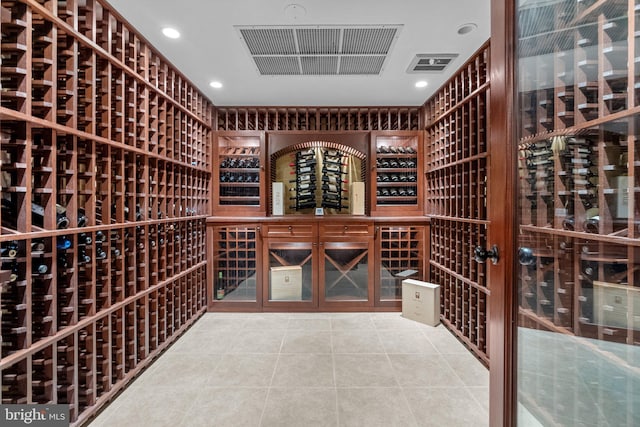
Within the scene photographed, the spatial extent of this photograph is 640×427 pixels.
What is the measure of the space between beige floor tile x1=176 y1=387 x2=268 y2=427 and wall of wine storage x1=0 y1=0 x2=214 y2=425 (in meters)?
0.61

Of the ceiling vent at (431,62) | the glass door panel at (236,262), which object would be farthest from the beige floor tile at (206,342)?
the ceiling vent at (431,62)

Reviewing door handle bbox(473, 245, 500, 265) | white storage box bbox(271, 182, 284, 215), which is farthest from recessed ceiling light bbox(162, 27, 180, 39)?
door handle bbox(473, 245, 500, 265)

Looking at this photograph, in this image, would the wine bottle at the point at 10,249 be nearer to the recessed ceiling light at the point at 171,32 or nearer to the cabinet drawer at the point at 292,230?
the recessed ceiling light at the point at 171,32

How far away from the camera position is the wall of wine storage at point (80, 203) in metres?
1.40

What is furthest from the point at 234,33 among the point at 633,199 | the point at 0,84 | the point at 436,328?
the point at 436,328

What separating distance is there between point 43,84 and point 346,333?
2959mm

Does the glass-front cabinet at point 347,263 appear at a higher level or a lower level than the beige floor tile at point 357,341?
higher

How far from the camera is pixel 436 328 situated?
Result: 124 inches

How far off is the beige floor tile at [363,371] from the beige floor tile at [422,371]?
0.23ft

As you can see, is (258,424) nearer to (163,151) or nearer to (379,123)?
(163,151)

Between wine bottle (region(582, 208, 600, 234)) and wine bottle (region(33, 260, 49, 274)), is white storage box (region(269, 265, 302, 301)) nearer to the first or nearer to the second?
wine bottle (region(33, 260, 49, 274))

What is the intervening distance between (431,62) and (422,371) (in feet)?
8.87

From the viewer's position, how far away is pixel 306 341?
9.26ft

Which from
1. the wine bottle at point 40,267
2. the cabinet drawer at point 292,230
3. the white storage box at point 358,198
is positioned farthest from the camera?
the white storage box at point 358,198
